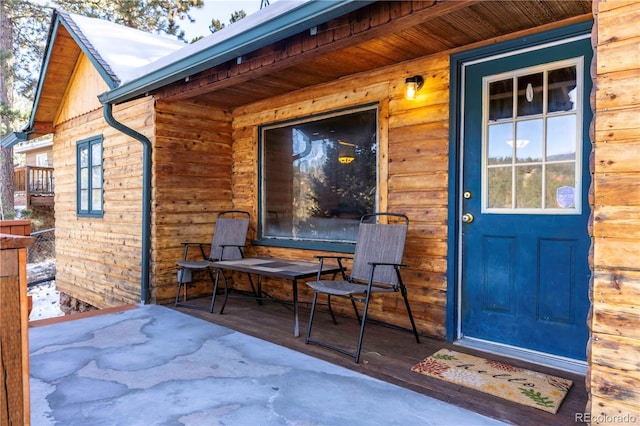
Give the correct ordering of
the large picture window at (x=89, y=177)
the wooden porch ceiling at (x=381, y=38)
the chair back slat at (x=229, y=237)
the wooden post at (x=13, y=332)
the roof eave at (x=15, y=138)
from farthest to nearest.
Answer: the roof eave at (x=15, y=138) → the large picture window at (x=89, y=177) → the chair back slat at (x=229, y=237) → the wooden porch ceiling at (x=381, y=38) → the wooden post at (x=13, y=332)

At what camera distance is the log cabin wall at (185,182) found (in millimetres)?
4500

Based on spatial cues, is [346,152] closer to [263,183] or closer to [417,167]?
[417,167]

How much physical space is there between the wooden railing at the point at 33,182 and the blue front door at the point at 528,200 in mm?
12332

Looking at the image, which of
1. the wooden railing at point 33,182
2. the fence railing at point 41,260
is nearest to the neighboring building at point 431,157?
the fence railing at point 41,260

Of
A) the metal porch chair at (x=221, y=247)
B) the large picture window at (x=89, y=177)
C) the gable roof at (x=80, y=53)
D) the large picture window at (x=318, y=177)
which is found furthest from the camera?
the large picture window at (x=89, y=177)

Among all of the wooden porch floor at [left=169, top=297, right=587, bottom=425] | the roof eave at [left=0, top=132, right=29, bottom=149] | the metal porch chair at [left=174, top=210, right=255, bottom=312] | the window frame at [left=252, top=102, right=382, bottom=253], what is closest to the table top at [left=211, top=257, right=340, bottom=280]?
the window frame at [left=252, top=102, right=382, bottom=253]

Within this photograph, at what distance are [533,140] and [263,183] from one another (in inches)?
115

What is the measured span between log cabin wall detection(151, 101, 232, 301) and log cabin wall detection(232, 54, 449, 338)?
1.74 m

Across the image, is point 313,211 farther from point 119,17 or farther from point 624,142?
point 119,17

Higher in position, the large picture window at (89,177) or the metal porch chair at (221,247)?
the large picture window at (89,177)

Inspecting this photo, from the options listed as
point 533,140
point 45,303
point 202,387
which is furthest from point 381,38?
point 45,303

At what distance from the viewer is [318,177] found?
442cm

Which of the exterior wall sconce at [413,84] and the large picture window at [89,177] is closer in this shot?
the exterior wall sconce at [413,84]

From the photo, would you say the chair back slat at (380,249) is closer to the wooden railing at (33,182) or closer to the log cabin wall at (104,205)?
the log cabin wall at (104,205)
